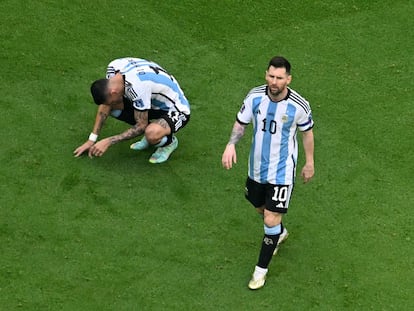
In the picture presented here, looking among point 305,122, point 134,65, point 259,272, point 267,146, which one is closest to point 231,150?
point 267,146

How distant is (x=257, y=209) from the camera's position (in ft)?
18.6

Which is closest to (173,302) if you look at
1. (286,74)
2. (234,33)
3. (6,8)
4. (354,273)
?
(354,273)

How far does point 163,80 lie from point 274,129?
148 cm

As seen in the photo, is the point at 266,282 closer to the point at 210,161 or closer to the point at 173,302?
the point at 173,302

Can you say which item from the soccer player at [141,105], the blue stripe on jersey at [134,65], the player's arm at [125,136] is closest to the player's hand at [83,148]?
the soccer player at [141,105]

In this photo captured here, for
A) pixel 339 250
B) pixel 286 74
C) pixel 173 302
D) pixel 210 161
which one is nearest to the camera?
pixel 286 74

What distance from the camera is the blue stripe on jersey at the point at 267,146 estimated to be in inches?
202

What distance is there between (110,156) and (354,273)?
2193 mm

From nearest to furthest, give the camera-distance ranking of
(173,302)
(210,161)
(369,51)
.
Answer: (173,302), (210,161), (369,51)

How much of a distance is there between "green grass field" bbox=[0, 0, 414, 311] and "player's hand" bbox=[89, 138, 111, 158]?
20 centimetres

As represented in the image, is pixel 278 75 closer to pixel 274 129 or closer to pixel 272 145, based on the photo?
pixel 274 129

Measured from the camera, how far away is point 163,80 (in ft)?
20.9

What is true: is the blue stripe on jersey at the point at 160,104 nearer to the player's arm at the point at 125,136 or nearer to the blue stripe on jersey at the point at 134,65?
the player's arm at the point at 125,136

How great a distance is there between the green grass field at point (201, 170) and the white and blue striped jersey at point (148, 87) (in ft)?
1.43
